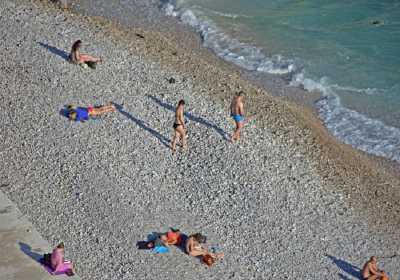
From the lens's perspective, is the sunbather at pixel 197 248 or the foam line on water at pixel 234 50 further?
the foam line on water at pixel 234 50

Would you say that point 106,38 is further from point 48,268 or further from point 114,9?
point 48,268

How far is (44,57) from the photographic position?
2358 centimetres

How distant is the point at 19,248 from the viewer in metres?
16.2

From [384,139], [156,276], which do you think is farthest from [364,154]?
[156,276]

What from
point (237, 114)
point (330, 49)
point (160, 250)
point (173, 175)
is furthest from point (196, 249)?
point (330, 49)

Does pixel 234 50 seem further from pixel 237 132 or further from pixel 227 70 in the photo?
pixel 237 132

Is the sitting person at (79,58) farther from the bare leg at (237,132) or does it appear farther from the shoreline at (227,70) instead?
the bare leg at (237,132)

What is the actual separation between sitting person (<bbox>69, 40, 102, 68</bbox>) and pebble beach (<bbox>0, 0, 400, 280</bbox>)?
12.1 inches

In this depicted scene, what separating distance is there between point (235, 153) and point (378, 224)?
12.5 feet

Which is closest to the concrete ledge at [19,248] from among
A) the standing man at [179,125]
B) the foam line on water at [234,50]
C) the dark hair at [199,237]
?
the dark hair at [199,237]

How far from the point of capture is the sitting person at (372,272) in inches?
685

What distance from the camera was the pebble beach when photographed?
17.5 m

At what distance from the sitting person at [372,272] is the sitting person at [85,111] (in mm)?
7644

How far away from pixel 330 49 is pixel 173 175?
12.8m
